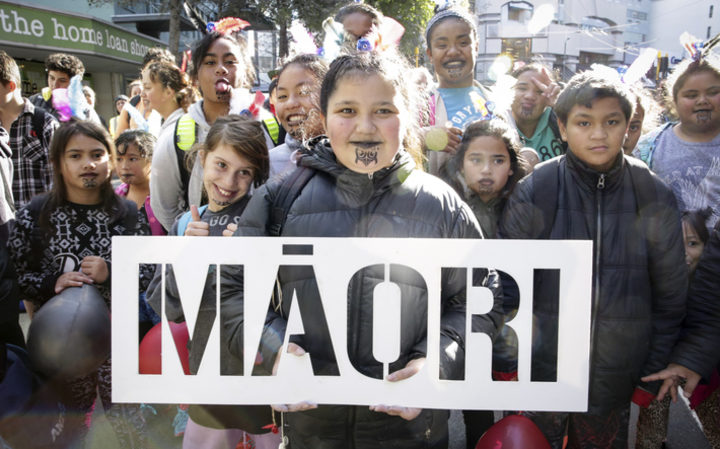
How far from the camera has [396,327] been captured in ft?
4.66

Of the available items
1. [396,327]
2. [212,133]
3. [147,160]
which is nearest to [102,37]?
[147,160]

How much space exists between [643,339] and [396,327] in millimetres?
980

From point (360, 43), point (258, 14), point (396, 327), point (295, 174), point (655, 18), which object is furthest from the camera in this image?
point (655, 18)

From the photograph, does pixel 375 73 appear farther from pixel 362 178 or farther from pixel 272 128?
pixel 272 128

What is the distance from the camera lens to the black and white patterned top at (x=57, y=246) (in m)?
2.11

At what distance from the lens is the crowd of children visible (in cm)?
149

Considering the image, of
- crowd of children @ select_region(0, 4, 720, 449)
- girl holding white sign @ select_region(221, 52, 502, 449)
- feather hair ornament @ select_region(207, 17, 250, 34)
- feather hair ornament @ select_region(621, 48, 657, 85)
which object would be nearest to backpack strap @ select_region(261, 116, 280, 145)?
crowd of children @ select_region(0, 4, 720, 449)

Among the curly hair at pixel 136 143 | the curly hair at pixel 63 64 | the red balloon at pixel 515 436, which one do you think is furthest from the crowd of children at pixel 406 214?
the curly hair at pixel 63 64

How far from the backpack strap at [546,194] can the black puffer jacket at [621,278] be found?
0.01 meters

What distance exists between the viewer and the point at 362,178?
4.86ft

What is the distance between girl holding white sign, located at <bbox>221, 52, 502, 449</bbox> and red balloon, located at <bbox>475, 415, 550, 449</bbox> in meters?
0.24

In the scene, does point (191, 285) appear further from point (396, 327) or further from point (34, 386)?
point (34, 386)

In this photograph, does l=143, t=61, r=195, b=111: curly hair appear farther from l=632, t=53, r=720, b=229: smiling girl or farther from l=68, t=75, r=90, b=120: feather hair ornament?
l=632, t=53, r=720, b=229: smiling girl

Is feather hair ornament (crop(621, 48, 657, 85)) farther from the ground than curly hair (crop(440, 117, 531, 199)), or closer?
farther from the ground
